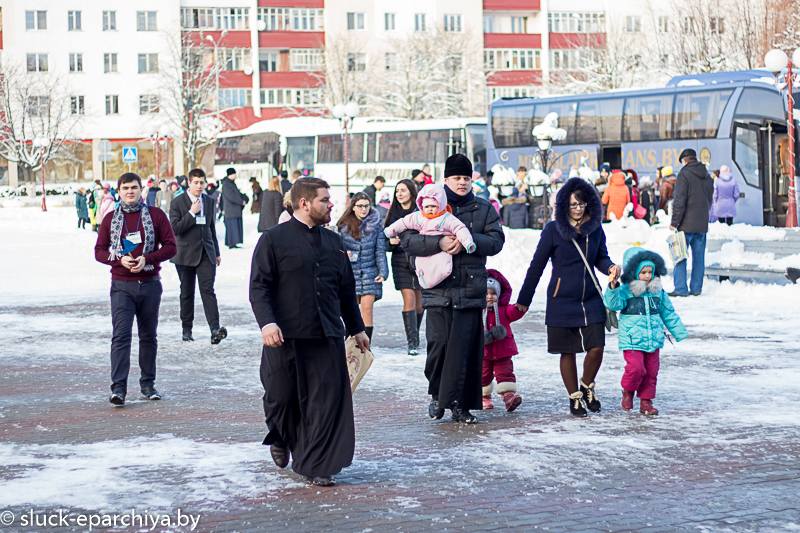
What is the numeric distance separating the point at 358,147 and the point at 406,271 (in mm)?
33697

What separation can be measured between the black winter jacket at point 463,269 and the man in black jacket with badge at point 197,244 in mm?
4743

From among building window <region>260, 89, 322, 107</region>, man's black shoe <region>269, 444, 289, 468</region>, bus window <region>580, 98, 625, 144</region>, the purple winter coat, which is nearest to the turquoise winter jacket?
man's black shoe <region>269, 444, 289, 468</region>

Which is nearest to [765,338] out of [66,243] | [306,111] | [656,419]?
[656,419]

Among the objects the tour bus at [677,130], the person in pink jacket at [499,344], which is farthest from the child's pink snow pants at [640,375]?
the tour bus at [677,130]

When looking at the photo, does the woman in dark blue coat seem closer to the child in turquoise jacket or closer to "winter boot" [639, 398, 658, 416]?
the child in turquoise jacket

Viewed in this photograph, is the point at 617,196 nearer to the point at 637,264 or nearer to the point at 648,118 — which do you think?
the point at 648,118

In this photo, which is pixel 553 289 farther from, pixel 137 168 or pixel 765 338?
pixel 137 168

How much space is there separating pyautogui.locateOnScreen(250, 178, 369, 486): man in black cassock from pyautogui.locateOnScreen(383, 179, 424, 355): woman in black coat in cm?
391

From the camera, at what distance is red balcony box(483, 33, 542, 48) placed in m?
72.8

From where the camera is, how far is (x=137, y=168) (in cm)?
6994

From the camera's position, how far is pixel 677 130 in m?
30.2

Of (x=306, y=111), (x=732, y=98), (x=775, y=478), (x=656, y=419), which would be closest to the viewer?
(x=775, y=478)

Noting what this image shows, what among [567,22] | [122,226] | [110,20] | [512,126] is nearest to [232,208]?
[512,126]

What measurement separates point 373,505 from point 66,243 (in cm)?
2608
